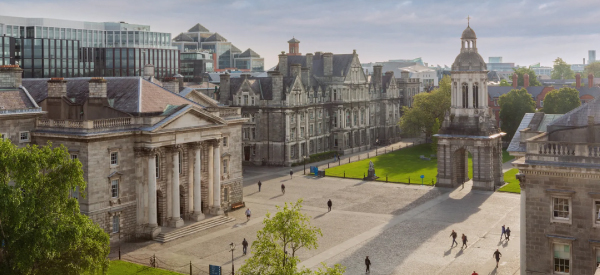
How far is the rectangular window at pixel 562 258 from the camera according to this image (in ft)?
109

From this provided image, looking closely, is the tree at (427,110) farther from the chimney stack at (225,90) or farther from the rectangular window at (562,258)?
the rectangular window at (562,258)

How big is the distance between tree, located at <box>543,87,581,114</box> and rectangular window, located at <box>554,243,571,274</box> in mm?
77288

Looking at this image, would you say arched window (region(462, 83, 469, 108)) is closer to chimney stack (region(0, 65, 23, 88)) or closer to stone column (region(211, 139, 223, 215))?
stone column (region(211, 139, 223, 215))

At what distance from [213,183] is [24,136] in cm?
1665

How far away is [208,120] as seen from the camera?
185 feet

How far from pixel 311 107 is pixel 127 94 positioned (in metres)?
46.7

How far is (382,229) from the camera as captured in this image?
180ft

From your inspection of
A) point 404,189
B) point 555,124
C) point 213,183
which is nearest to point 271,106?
point 404,189

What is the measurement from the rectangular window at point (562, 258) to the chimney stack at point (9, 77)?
1636 inches

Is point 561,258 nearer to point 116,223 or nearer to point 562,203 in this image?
point 562,203

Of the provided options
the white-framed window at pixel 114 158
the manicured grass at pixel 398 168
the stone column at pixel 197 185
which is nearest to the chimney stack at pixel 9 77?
the white-framed window at pixel 114 158

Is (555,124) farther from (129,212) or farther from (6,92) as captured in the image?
(6,92)

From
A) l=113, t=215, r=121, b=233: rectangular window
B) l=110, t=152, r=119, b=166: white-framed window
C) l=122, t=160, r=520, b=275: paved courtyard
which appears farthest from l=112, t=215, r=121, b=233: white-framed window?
l=110, t=152, r=119, b=166: white-framed window

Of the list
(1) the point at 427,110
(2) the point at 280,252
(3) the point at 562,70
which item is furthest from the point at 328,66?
(3) the point at 562,70
